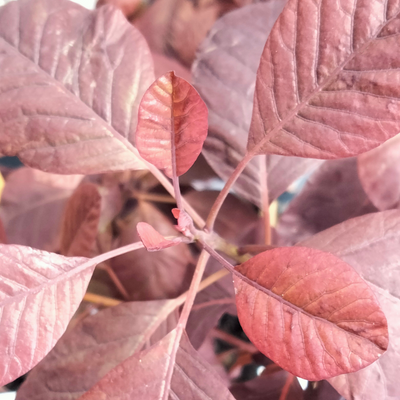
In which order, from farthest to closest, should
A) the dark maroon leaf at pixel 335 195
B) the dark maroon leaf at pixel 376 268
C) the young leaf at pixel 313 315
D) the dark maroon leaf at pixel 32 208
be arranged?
1. the dark maroon leaf at pixel 32 208
2. the dark maroon leaf at pixel 335 195
3. the dark maroon leaf at pixel 376 268
4. the young leaf at pixel 313 315

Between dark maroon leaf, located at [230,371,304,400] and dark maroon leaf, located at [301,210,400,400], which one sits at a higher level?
dark maroon leaf, located at [301,210,400,400]

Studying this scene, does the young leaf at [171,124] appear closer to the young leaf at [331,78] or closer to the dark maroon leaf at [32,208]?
the young leaf at [331,78]

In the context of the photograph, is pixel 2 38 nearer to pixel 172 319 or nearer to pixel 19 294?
pixel 19 294

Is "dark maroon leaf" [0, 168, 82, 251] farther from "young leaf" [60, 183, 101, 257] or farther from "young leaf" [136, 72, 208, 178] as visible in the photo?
"young leaf" [136, 72, 208, 178]

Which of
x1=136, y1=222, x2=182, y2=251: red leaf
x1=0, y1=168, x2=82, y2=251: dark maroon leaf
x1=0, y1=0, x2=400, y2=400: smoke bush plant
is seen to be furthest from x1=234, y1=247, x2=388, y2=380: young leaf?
x1=0, y1=168, x2=82, y2=251: dark maroon leaf

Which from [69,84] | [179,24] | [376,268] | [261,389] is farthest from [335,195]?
[179,24]

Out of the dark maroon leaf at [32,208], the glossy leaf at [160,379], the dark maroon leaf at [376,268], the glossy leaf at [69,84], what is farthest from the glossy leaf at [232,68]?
the dark maroon leaf at [32,208]

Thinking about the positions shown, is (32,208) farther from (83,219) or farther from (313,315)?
(313,315)
